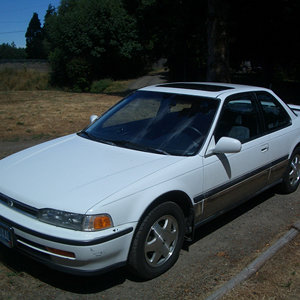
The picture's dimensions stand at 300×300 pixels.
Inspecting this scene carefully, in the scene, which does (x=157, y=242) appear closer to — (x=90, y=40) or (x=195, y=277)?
(x=195, y=277)

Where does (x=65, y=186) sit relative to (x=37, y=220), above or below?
above

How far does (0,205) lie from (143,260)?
4.31 feet

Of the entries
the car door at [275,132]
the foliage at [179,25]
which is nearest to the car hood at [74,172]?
the car door at [275,132]

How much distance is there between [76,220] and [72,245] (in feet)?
0.60

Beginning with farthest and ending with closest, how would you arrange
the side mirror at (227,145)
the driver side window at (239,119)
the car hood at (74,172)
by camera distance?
the driver side window at (239,119) → the side mirror at (227,145) → the car hood at (74,172)

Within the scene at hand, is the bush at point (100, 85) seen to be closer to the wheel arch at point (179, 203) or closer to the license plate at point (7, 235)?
the wheel arch at point (179, 203)

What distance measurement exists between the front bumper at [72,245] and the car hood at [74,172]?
0.58 feet

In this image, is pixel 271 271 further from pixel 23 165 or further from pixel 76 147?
pixel 23 165

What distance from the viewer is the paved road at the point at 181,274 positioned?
3.23 meters

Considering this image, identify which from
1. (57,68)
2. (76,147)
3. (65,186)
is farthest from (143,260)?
(57,68)

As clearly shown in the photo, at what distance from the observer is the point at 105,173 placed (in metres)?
3.40

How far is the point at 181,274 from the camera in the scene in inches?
140

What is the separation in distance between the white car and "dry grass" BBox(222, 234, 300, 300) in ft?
2.30

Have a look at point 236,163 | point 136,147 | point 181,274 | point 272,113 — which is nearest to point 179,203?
point 181,274
